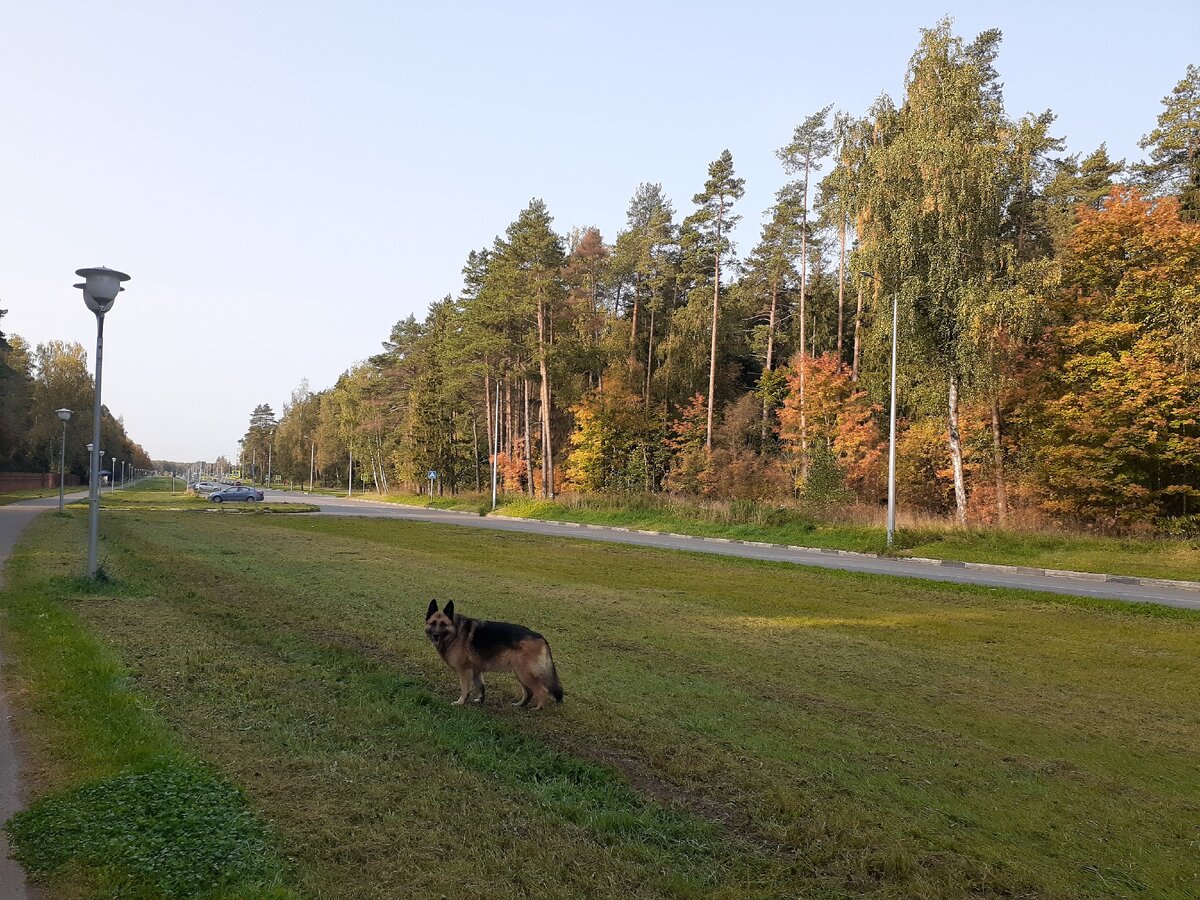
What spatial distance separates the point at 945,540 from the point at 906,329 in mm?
8627

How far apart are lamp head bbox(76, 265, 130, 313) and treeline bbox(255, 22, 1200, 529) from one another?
26.3 m

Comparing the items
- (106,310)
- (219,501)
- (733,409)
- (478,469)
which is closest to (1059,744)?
(106,310)

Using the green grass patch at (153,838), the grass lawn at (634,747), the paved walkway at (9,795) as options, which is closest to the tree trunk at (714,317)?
the grass lawn at (634,747)

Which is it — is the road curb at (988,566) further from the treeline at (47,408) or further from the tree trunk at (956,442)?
the treeline at (47,408)

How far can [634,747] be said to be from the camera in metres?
6.08

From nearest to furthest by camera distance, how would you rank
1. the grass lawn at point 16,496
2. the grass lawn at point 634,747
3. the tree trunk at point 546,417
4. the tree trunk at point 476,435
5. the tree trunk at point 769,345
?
the grass lawn at point 634,747 < the tree trunk at point 769,345 < the tree trunk at point 546,417 < the grass lawn at point 16,496 < the tree trunk at point 476,435

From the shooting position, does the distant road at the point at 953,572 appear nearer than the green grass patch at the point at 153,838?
No

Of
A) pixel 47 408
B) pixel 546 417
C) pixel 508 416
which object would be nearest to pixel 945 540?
pixel 546 417

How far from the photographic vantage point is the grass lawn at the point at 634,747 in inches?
163

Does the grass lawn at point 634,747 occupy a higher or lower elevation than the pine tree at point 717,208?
lower

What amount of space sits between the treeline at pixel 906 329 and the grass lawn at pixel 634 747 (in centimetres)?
1796

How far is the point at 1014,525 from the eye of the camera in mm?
27094

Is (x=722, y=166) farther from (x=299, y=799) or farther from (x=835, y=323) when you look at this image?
(x=299, y=799)

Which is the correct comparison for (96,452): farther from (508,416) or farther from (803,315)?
(508,416)
